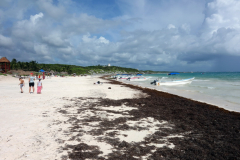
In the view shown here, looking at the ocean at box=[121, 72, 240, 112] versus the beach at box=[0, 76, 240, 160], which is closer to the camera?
the beach at box=[0, 76, 240, 160]

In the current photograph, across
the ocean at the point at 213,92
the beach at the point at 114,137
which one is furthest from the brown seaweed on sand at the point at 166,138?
the ocean at the point at 213,92

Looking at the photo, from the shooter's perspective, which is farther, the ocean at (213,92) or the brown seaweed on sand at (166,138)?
the ocean at (213,92)

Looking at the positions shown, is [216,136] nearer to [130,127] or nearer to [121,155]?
[130,127]

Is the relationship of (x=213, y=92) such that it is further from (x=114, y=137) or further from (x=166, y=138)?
(x=114, y=137)

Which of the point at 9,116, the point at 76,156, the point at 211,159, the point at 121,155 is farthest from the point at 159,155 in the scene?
the point at 9,116

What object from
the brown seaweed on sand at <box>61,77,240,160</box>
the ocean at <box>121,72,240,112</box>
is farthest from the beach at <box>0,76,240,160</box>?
the ocean at <box>121,72,240,112</box>

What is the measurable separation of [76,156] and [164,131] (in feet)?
13.2

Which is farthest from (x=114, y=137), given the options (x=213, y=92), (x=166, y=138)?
(x=213, y=92)

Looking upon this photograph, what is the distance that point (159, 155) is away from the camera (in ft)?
15.1

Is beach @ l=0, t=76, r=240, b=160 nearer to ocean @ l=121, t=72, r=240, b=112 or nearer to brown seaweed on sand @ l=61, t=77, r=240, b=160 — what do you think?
brown seaweed on sand @ l=61, t=77, r=240, b=160

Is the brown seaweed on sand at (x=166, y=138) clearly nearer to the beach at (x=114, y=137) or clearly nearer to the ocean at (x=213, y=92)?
the beach at (x=114, y=137)

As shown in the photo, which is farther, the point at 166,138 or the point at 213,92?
the point at 213,92

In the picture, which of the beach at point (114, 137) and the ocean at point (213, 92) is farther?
the ocean at point (213, 92)

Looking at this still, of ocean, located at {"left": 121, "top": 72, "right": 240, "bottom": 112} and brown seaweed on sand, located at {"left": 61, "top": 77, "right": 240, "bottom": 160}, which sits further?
ocean, located at {"left": 121, "top": 72, "right": 240, "bottom": 112}
